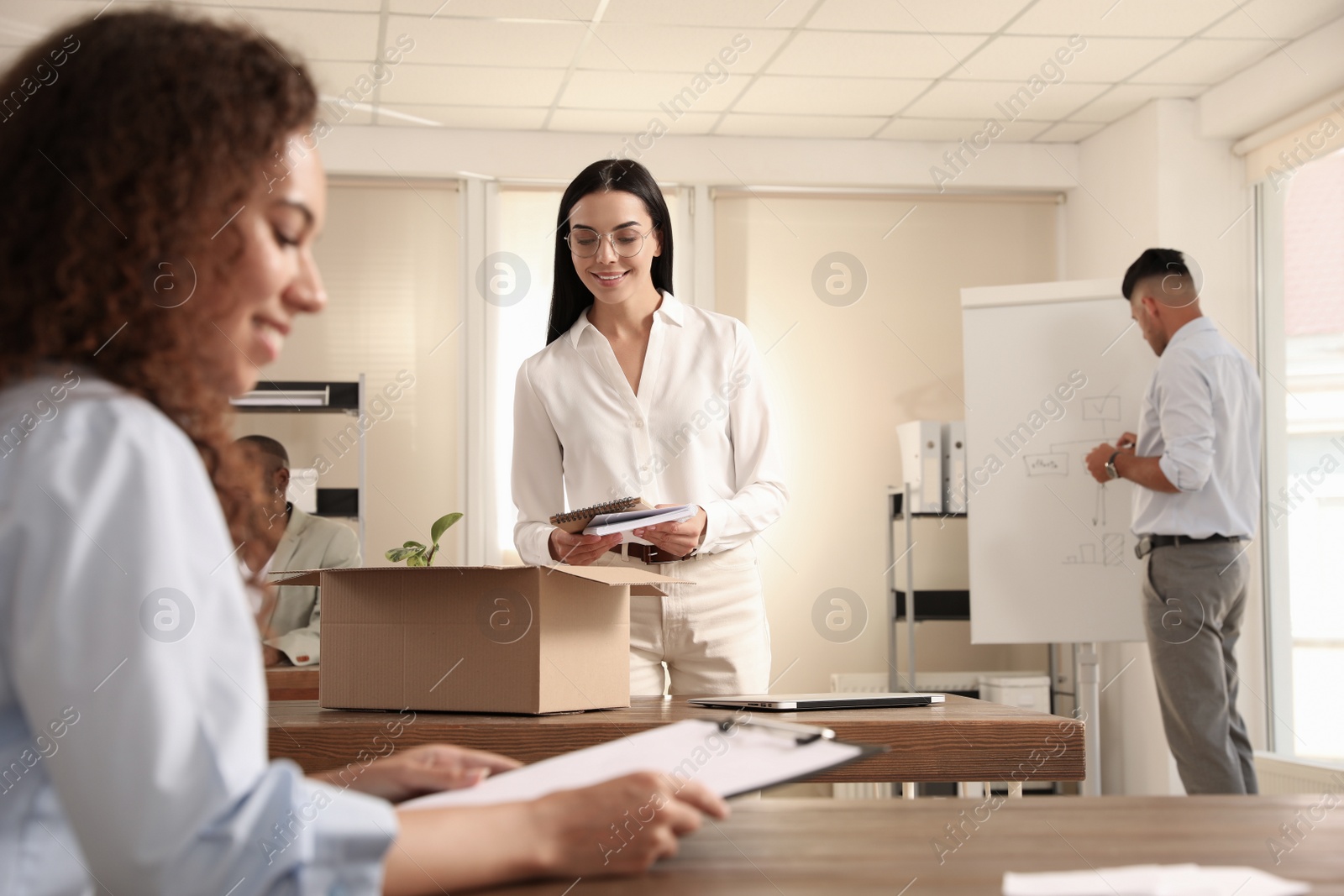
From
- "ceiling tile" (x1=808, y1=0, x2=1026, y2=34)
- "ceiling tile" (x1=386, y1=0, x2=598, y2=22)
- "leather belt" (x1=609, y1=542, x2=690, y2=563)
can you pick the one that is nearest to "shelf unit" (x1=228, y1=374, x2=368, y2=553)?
"ceiling tile" (x1=386, y1=0, x2=598, y2=22)

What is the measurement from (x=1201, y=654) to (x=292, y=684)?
266 cm

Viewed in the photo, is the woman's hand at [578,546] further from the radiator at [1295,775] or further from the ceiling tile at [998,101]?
the ceiling tile at [998,101]

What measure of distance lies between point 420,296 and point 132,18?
4.47 meters

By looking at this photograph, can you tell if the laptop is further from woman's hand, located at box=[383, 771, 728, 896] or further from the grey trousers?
the grey trousers

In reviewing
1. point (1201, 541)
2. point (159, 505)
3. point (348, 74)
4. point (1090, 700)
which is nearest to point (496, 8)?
point (348, 74)

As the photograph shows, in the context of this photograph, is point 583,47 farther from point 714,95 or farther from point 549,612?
point 549,612

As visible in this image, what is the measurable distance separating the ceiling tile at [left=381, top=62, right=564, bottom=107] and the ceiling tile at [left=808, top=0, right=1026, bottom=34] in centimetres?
108

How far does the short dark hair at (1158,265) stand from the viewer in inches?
150

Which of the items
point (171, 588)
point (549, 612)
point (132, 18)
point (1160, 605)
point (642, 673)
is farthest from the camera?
point (1160, 605)

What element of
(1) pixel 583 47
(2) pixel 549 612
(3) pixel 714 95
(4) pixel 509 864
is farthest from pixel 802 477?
(4) pixel 509 864

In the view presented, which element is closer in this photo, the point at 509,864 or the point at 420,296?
the point at 509,864

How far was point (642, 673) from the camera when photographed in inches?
75.6

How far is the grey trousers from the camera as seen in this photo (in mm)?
3525

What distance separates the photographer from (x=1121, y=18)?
395 cm
